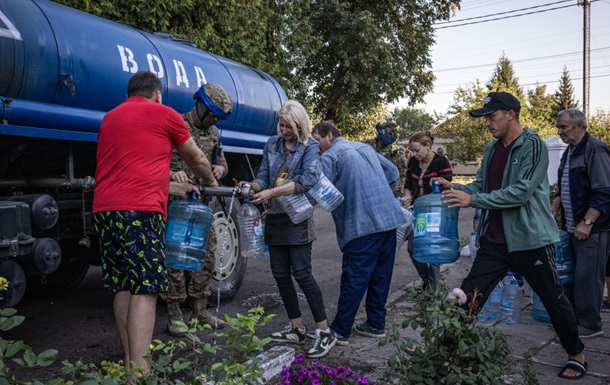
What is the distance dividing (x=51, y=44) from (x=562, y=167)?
173 inches

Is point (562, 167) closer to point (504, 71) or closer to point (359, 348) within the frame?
point (359, 348)

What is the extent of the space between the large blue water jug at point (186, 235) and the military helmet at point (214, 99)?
748 mm

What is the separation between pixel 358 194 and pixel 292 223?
0.67 m

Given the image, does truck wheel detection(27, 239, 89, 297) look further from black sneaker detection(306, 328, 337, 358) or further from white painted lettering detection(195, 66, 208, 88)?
black sneaker detection(306, 328, 337, 358)

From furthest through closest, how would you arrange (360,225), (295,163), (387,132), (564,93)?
(564,93) → (387,132) → (360,225) → (295,163)

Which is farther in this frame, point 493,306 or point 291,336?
point 493,306

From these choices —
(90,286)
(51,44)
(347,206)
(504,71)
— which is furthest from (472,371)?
(504,71)

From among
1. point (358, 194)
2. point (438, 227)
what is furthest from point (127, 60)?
point (438, 227)

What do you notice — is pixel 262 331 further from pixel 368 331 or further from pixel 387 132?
pixel 387 132

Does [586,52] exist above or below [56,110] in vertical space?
above

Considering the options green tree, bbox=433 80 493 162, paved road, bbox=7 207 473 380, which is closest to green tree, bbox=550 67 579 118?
green tree, bbox=433 80 493 162

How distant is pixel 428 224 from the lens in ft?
15.4

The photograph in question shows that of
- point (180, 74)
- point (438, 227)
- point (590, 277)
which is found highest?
point (180, 74)

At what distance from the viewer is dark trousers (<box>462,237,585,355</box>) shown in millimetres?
3855
